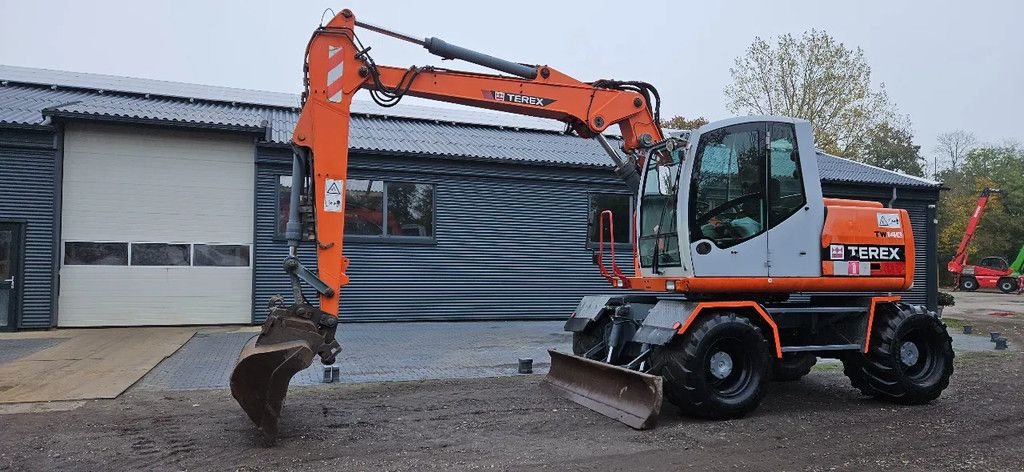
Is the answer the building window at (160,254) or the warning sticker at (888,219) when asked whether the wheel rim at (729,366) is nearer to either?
the warning sticker at (888,219)

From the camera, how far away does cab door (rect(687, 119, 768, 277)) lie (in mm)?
6766

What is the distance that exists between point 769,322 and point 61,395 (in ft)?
23.5

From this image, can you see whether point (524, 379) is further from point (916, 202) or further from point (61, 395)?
point (916, 202)

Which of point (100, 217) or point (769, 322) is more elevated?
point (100, 217)

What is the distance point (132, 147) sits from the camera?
1288cm

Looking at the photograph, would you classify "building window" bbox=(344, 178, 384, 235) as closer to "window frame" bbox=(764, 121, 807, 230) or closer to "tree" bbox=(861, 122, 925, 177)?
"window frame" bbox=(764, 121, 807, 230)

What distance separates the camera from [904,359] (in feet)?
24.4

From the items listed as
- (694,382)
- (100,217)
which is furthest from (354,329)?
(694,382)

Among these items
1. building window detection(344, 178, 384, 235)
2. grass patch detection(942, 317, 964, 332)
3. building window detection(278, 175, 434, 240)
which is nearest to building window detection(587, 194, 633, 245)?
building window detection(278, 175, 434, 240)

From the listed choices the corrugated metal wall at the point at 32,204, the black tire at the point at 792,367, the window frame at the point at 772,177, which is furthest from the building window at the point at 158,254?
the window frame at the point at 772,177

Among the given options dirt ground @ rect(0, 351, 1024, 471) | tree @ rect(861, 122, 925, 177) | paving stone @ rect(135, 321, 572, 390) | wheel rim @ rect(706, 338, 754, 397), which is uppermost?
tree @ rect(861, 122, 925, 177)

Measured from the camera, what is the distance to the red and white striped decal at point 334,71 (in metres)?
6.18

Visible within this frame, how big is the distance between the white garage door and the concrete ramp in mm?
548

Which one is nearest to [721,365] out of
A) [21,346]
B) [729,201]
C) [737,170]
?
[729,201]
